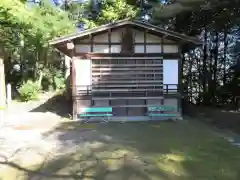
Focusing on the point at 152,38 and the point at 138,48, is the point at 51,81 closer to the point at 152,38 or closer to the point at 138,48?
the point at 138,48

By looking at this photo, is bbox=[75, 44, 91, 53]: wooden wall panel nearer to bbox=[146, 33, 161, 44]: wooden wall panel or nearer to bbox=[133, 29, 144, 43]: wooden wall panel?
bbox=[133, 29, 144, 43]: wooden wall panel

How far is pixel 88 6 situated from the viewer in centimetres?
2133

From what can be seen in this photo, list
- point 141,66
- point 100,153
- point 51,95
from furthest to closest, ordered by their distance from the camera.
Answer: point 51,95
point 141,66
point 100,153

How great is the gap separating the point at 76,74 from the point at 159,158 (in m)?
6.04

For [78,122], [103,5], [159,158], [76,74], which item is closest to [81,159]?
[159,158]

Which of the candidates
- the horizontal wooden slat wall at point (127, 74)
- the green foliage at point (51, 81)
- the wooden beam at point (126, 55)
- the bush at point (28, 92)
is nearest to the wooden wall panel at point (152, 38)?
the wooden beam at point (126, 55)

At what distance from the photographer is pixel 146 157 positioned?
18.9ft

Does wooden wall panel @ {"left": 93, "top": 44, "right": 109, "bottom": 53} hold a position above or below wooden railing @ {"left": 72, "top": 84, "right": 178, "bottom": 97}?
above

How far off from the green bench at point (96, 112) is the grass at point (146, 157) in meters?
1.93

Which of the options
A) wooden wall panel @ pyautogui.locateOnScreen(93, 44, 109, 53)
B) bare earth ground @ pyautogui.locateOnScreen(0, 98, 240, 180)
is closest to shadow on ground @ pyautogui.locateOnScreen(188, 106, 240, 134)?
bare earth ground @ pyautogui.locateOnScreen(0, 98, 240, 180)

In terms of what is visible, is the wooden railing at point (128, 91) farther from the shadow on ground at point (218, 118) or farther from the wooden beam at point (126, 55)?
the shadow on ground at point (218, 118)

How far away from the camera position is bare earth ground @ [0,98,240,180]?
488cm

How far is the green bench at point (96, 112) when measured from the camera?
1073cm

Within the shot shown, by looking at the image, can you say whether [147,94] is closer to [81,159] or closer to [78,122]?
[78,122]
